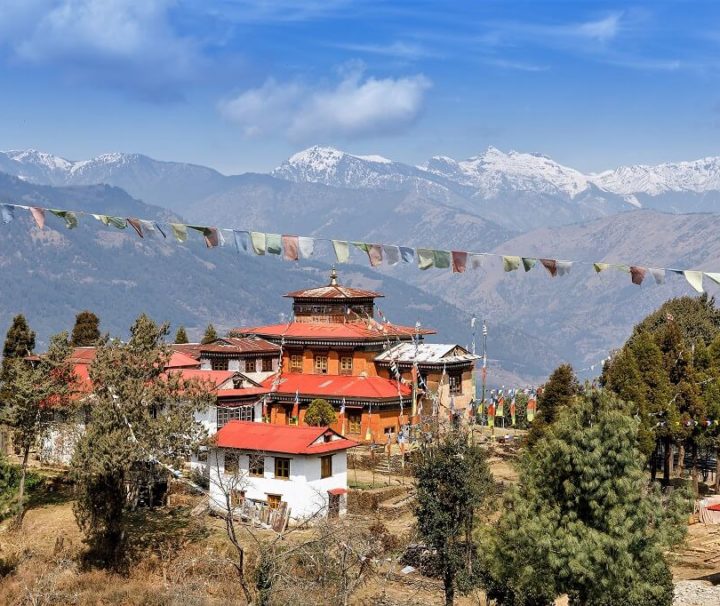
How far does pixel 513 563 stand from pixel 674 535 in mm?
5261

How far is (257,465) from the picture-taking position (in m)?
49.1

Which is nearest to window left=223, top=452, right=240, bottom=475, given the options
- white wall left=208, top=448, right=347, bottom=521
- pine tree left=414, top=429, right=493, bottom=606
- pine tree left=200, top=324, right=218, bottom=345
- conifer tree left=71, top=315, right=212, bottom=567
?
white wall left=208, top=448, right=347, bottom=521

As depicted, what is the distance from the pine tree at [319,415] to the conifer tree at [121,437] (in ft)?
69.3

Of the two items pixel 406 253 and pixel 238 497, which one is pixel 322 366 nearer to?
pixel 238 497

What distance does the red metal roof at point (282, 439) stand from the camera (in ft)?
159

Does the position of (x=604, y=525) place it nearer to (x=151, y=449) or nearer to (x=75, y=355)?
(x=151, y=449)

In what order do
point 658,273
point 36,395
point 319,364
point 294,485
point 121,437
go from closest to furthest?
point 658,273
point 121,437
point 36,395
point 294,485
point 319,364

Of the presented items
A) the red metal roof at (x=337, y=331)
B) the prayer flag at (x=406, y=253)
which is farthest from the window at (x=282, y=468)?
the red metal roof at (x=337, y=331)

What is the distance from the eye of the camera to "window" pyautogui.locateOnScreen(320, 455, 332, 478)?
4903 cm

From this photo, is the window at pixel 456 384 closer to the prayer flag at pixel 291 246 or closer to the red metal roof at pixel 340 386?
the red metal roof at pixel 340 386

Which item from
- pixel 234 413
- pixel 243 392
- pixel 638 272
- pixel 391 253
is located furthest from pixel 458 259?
pixel 243 392

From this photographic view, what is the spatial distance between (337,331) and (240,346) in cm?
775

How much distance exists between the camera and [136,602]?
37.3 m

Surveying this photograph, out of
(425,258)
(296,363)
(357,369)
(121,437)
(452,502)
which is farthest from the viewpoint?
(296,363)
